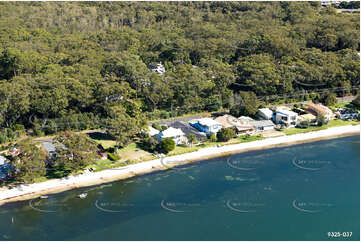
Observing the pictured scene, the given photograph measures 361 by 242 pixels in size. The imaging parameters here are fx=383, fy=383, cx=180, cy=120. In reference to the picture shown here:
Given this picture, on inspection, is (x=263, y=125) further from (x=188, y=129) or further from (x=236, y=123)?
(x=188, y=129)

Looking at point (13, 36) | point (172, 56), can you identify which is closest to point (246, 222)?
point (172, 56)

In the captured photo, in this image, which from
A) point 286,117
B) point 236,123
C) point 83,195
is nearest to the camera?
point 83,195

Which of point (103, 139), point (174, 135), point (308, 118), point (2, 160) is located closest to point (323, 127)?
point (308, 118)

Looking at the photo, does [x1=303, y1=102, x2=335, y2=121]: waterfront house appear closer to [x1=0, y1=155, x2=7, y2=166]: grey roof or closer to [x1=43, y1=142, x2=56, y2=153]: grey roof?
[x1=43, y1=142, x2=56, y2=153]: grey roof

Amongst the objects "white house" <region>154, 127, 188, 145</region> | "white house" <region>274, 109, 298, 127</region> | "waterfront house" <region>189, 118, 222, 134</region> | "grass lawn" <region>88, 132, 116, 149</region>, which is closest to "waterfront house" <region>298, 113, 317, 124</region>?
"white house" <region>274, 109, 298, 127</region>

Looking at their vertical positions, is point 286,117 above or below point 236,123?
above

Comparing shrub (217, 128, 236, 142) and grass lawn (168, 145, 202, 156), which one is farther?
shrub (217, 128, 236, 142)
